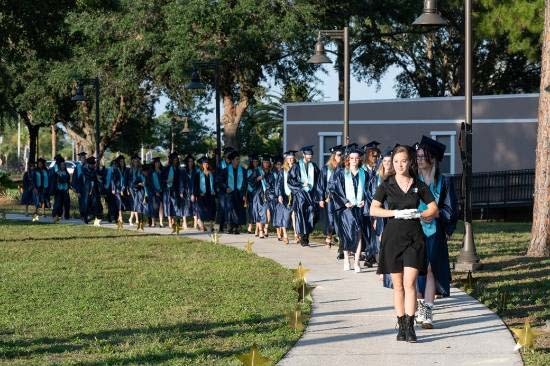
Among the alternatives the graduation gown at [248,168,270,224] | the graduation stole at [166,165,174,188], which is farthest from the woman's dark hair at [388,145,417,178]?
the graduation stole at [166,165,174,188]

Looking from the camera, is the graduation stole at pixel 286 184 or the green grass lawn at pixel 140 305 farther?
the graduation stole at pixel 286 184

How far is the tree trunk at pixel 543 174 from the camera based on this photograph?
57.2 ft

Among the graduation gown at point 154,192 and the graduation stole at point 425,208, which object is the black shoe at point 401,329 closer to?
the graduation stole at point 425,208

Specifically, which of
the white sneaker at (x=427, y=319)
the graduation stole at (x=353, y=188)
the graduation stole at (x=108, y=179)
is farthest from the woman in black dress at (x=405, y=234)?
the graduation stole at (x=108, y=179)

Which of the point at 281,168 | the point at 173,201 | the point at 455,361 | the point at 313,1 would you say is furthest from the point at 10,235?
the point at 313,1

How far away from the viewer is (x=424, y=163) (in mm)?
10156

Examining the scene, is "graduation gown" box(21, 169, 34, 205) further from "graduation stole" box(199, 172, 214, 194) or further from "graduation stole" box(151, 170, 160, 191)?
"graduation stole" box(199, 172, 214, 194)

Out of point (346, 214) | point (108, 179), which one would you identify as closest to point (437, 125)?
point (108, 179)

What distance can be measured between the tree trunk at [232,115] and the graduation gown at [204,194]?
721 inches

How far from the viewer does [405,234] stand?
9227mm

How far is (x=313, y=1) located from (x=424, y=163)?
30.4m

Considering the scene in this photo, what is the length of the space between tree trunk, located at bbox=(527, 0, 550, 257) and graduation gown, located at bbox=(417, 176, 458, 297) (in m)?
7.42

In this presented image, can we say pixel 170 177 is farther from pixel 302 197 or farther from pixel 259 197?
pixel 302 197

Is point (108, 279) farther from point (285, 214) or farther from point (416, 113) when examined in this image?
point (416, 113)
